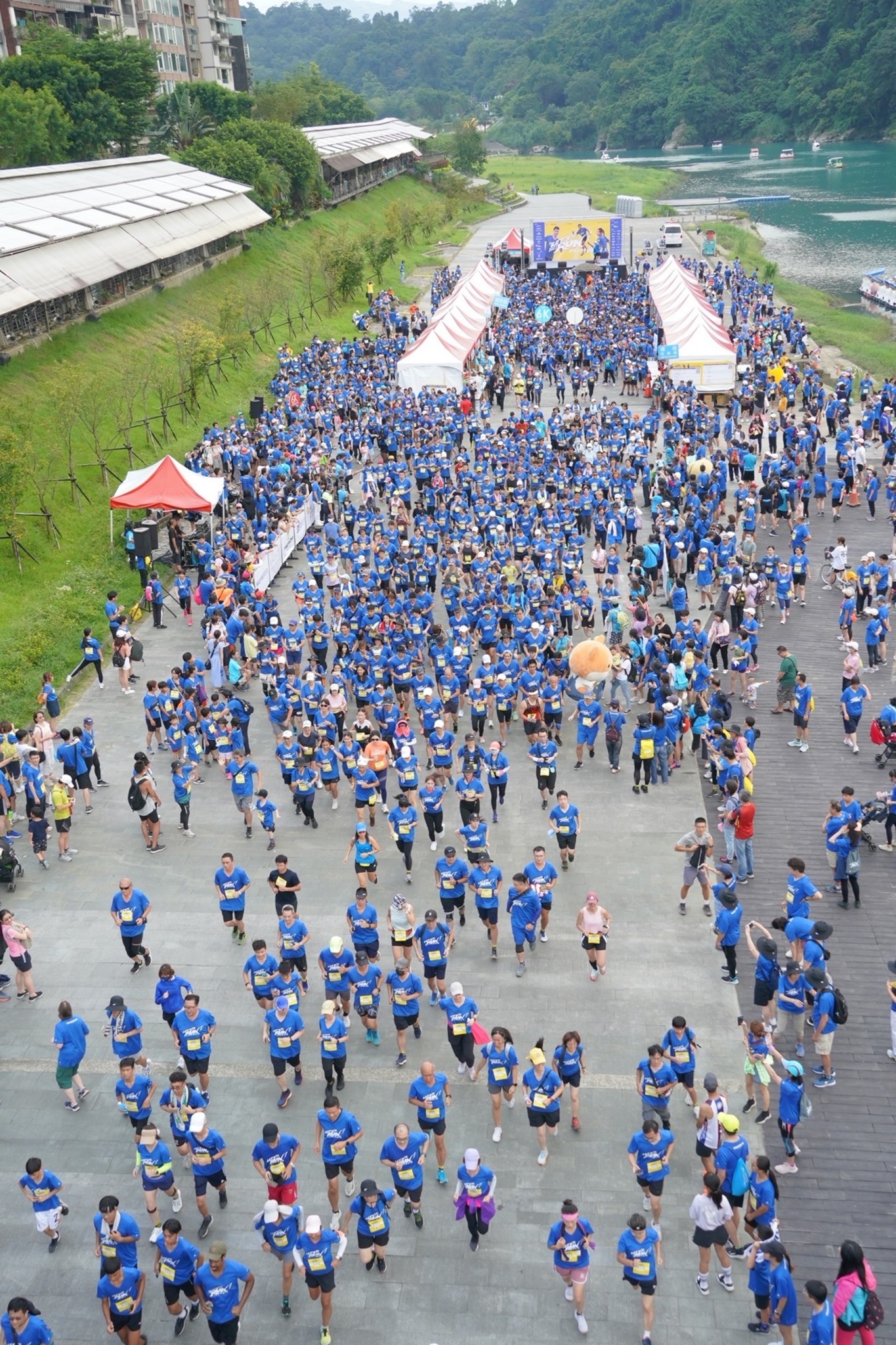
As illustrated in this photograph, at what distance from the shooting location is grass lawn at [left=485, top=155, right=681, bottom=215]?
353 feet

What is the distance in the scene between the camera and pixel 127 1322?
7.98 meters

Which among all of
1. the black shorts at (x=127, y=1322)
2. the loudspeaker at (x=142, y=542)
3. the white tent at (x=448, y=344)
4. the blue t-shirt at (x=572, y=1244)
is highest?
the white tent at (x=448, y=344)

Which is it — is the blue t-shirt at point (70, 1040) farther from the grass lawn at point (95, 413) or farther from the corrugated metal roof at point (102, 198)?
the corrugated metal roof at point (102, 198)

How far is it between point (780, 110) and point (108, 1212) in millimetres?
160918

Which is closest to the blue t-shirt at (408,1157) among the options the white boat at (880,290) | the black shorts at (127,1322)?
the black shorts at (127,1322)

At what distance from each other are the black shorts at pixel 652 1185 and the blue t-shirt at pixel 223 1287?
297cm

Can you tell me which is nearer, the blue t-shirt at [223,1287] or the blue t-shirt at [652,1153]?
the blue t-shirt at [223,1287]

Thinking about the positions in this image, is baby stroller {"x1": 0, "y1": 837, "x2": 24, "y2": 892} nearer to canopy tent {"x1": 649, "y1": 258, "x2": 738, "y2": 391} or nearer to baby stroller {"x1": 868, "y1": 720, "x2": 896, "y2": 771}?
baby stroller {"x1": 868, "y1": 720, "x2": 896, "y2": 771}

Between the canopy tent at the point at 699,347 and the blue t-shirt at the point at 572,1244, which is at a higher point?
the canopy tent at the point at 699,347

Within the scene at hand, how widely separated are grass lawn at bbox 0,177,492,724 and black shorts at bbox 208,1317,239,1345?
12.6 metres

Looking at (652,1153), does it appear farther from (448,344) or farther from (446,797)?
(448,344)

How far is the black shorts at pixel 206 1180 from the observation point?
357 inches

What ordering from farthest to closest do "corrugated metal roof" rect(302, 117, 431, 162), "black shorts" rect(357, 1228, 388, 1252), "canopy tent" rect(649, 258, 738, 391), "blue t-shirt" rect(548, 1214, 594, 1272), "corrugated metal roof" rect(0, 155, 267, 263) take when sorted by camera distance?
"corrugated metal roof" rect(302, 117, 431, 162) < "corrugated metal roof" rect(0, 155, 267, 263) < "canopy tent" rect(649, 258, 738, 391) < "black shorts" rect(357, 1228, 388, 1252) < "blue t-shirt" rect(548, 1214, 594, 1272)

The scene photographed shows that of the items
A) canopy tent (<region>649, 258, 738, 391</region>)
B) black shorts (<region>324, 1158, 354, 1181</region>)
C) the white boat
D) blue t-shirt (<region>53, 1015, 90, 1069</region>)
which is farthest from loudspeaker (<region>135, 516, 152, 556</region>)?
the white boat
